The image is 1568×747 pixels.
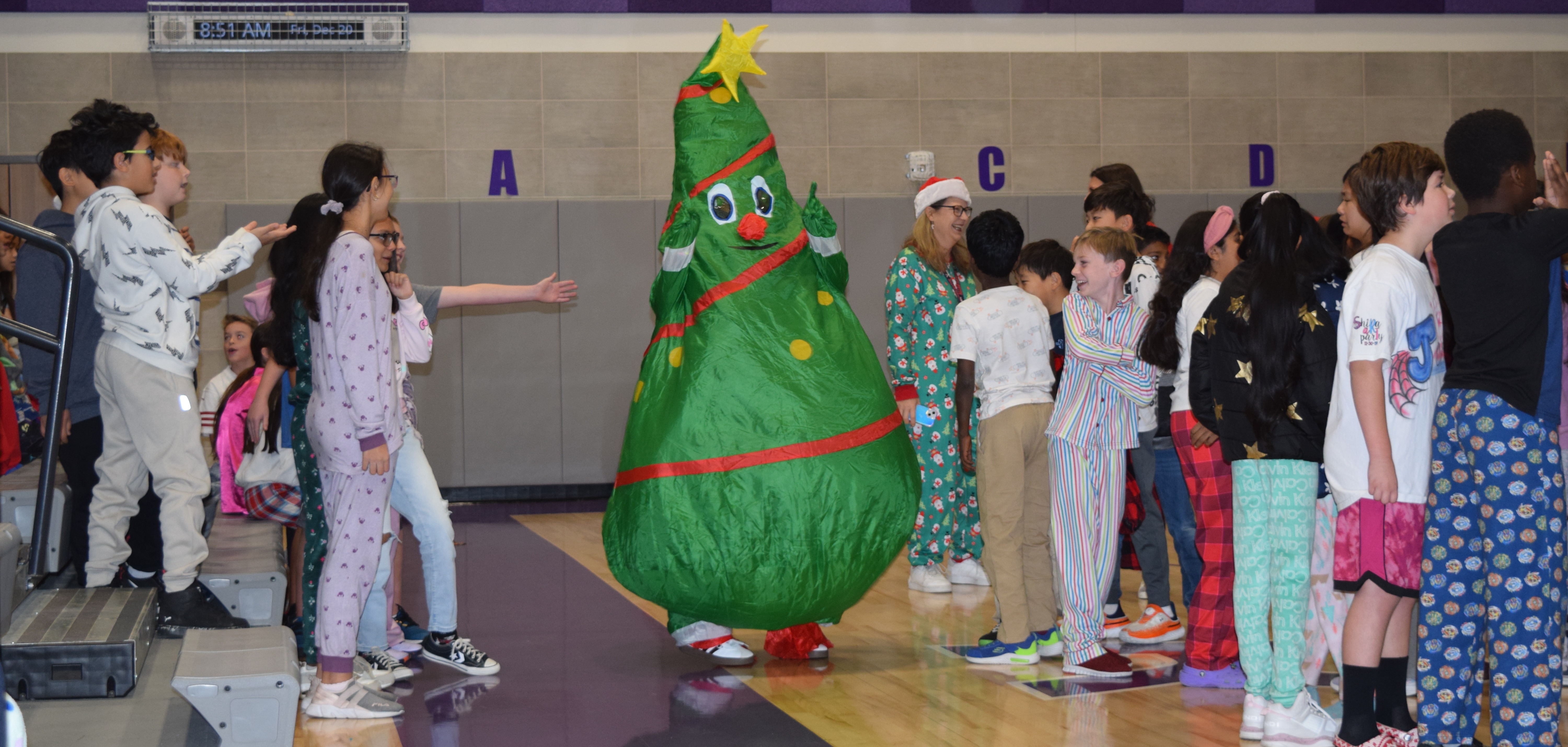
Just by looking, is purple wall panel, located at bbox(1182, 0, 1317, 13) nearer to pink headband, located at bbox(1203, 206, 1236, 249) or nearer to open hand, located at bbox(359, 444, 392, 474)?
pink headband, located at bbox(1203, 206, 1236, 249)

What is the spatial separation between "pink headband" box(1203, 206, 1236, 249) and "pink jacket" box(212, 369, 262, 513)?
10.3 feet

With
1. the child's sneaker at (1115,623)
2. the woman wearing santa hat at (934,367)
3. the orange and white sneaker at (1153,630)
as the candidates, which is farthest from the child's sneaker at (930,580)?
the orange and white sneaker at (1153,630)

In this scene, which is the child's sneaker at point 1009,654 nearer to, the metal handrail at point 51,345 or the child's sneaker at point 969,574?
the child's sneaker at point 969,574

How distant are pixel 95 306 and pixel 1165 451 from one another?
10.8 ft

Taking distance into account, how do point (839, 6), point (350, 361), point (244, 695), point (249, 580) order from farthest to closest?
point (839, 6) < point (249, 580) < point (350, 361) < point (244, 695)

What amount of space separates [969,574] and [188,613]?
9.99ft

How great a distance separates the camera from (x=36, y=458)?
16.4 feet

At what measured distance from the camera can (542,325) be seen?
8.56 m

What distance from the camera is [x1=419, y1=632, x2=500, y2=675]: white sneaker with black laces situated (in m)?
4.02

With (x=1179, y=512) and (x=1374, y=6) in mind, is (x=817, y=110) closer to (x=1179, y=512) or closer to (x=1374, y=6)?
(x=1374, y=6)

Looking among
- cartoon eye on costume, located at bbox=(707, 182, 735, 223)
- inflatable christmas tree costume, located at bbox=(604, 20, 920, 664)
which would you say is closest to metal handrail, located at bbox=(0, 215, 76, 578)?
inflatable christmas tree costume, located at bbox=(604, 20, 920, 664)

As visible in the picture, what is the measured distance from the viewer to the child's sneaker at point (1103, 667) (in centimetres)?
382

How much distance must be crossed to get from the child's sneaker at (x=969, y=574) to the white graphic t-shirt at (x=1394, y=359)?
2.63m

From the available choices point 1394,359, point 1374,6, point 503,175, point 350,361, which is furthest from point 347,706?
point 1374,6
